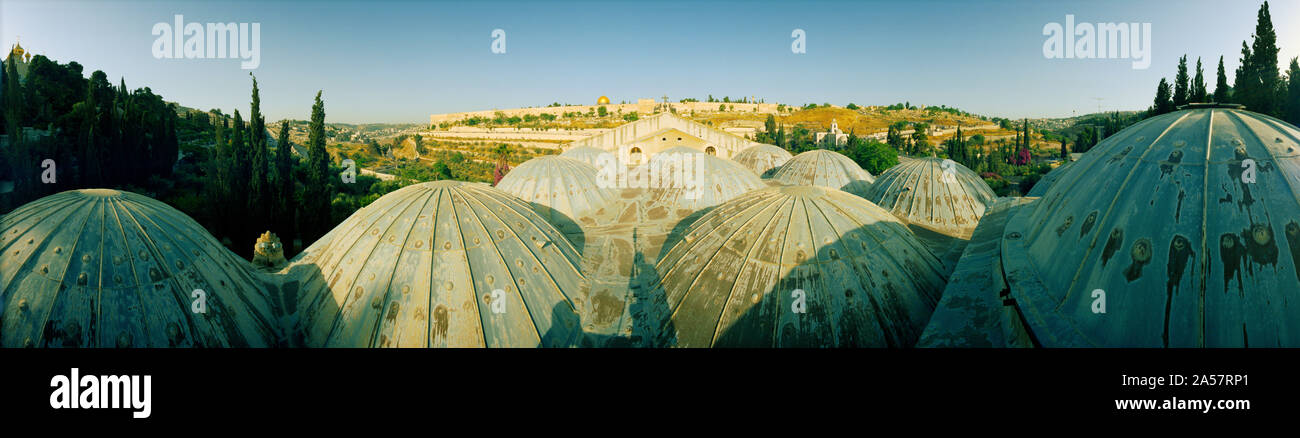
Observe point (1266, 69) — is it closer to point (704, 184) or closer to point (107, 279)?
point (704, 184)

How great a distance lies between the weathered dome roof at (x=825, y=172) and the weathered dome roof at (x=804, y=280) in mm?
17285

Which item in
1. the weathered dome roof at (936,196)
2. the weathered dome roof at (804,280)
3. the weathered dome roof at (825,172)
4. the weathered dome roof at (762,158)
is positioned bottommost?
the weathered dome roof at (804,280)

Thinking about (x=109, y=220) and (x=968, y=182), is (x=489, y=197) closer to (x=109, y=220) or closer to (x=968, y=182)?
(x=109, y=220)

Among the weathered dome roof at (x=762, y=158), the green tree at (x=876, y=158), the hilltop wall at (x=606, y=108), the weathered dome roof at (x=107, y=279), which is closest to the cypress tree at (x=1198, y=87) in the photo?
the green tree at (x=876, y=158)

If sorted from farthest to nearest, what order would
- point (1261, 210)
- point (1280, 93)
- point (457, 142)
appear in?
point (457, 142) → point (1280, 93) → point (1261, 210)

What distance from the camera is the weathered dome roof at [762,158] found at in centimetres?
4097

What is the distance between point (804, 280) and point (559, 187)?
16371 millimetres

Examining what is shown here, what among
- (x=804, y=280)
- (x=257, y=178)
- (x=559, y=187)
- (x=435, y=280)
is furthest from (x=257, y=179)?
(x=804, y=280)

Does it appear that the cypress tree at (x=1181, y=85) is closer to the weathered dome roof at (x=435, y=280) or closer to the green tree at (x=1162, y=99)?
the green tree at (x=1162, y=99)

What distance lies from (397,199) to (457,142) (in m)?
120

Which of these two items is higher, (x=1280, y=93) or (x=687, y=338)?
(x=1280, y=93)
